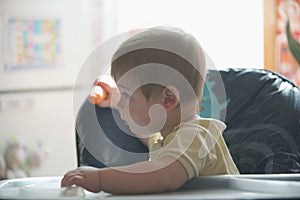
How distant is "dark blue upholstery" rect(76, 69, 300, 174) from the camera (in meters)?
1.26

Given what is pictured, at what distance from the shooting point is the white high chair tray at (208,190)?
2.23ft

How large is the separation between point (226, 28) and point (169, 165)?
1498mm

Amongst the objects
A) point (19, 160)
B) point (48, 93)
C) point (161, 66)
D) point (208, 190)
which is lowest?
point (19, 160)

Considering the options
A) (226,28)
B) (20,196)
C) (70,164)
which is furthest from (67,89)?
(20,196)

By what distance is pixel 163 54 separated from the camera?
905 millimetres

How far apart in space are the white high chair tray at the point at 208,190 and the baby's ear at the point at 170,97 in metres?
0.16

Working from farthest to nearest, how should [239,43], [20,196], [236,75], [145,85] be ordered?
[239,43] < [236,75] < [145,85] < [20,196]

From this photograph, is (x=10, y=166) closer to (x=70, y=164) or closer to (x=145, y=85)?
(x=70, y=164)

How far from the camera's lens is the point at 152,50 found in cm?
91

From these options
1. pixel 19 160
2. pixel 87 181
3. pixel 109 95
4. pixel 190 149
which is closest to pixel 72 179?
pixel 87 181

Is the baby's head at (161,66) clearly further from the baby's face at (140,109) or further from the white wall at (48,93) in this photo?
the white wall at (48,93)

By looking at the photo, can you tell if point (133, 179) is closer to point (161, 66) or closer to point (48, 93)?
point (161, 66)

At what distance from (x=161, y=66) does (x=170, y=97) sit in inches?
2.4

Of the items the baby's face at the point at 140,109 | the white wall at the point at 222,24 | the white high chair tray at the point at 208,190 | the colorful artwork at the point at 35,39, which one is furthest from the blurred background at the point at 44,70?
the white high chair tray at the point at 208,190
